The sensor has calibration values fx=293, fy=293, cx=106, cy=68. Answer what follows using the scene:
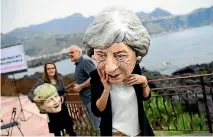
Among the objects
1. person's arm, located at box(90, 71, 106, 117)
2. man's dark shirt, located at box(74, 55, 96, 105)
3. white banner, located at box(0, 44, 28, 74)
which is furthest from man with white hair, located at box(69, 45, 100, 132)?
white banner, located at box(0, 44, 28, 74)

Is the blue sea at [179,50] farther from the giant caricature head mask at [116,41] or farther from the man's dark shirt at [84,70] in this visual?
the giant caricature head mask at [116,41]

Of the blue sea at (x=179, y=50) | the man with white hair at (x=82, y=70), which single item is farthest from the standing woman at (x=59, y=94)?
the blue sea at (x=179, y=50)

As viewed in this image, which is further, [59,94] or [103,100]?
[59,94]

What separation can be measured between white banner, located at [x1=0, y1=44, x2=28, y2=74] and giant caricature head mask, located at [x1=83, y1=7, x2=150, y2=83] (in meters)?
2.62

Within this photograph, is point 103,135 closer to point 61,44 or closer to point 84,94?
point 84,94

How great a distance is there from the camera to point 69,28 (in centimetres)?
411

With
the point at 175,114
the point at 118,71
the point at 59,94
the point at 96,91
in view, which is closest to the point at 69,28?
the point at 59,94

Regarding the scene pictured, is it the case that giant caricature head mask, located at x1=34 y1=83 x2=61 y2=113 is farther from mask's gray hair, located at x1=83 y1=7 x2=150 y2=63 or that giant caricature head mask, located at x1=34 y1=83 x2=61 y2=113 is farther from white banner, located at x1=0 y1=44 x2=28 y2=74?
white banner, located at x1=0 y1=44 x2=28 y2=74

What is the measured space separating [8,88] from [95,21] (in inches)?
190

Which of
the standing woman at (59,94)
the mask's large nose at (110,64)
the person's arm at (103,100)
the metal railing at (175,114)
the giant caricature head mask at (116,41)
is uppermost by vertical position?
the giant caricature head mask at (116,41)

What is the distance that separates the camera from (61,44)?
177 inches

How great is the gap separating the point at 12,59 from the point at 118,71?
279cm

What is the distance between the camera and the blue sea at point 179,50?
3242 millimetres

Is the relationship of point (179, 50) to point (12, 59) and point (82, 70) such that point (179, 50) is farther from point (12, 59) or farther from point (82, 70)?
point (12, 59)
